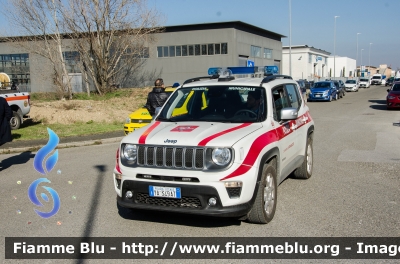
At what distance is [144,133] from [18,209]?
249cm

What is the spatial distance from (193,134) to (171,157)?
418 mm

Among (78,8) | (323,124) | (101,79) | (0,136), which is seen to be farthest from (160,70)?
(0,136)

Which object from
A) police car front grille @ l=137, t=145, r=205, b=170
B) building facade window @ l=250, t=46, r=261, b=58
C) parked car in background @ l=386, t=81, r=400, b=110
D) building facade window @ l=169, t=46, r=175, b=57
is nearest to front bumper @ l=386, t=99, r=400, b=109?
parked car in background @ l=386, t=81, r=400, b=110

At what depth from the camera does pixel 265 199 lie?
18.2 feet

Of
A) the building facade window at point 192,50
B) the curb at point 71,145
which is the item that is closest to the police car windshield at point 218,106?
the curb at point 71,145

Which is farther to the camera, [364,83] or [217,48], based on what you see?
[364,83]

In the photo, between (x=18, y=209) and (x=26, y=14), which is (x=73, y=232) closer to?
(x=18, y=209)

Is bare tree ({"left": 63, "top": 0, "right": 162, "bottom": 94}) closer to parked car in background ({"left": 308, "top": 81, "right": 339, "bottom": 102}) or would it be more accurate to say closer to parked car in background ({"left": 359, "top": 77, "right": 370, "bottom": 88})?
parked car in background ({"left": 308, "top": 81, "right": 339, "bottom": 102})

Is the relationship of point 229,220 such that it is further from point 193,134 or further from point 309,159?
point 309,159

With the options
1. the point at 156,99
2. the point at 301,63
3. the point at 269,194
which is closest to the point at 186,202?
the point at 269,194

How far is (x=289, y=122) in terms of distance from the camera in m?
6.76

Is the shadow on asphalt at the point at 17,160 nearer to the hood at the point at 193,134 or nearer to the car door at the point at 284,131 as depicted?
the hood at the point at 193,134

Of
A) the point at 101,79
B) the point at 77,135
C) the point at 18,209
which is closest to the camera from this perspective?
the point at 18,209

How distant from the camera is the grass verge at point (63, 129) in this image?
50.0 ft
